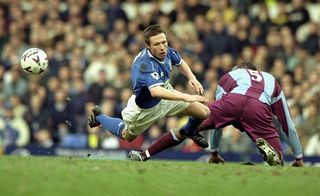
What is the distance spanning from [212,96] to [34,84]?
12.6 ft

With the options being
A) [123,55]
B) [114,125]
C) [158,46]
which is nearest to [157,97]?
[158,46]

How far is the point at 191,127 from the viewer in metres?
13.6

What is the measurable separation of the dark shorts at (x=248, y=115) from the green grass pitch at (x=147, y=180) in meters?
1.59

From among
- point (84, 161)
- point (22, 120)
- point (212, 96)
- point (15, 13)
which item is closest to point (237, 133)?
point (212, 96)

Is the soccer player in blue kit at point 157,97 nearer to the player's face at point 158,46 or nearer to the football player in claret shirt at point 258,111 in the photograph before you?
the player's face at point 158,46

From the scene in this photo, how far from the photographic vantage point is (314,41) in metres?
19.7

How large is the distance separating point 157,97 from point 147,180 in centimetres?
192

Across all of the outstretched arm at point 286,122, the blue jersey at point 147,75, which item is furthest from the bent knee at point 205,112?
the outstretched arm at point 286,122

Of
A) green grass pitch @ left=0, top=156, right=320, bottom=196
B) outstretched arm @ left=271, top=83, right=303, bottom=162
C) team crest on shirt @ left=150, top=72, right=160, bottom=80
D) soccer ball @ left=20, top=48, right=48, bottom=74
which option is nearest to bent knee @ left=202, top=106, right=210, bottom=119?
team crest on shirt @ left=150, top=72, right=160, bottom=80

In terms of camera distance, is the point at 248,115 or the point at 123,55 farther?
the point at 123,55

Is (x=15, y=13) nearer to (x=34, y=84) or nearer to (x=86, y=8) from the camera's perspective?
(x=86, y=8)

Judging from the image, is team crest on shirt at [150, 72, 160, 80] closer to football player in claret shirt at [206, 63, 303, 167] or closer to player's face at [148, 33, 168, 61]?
player's face at [148, 33, 168, 61]

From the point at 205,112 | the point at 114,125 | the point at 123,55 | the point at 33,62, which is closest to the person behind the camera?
the point at 205,112

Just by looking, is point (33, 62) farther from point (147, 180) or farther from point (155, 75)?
point (147, 180)
